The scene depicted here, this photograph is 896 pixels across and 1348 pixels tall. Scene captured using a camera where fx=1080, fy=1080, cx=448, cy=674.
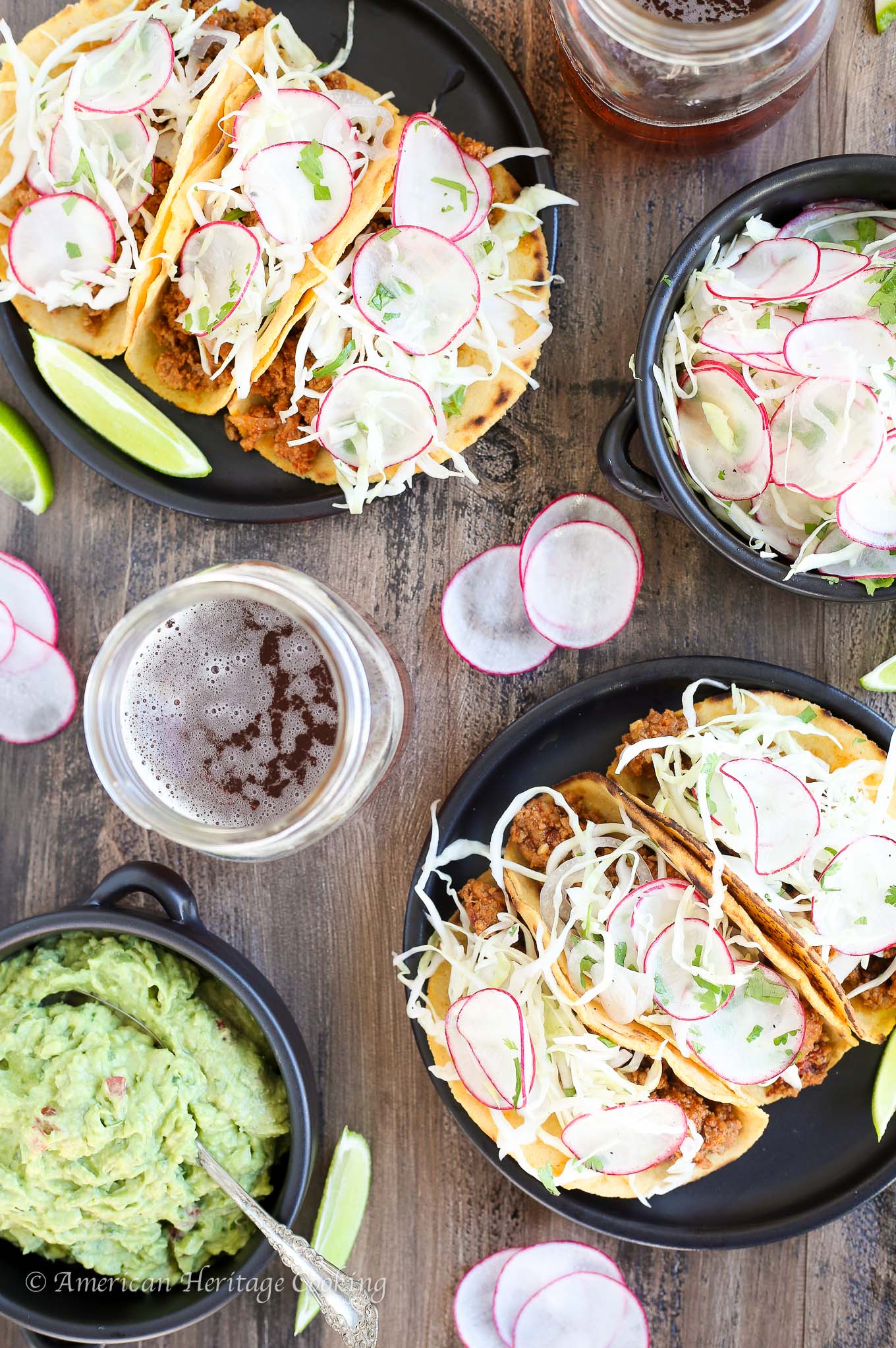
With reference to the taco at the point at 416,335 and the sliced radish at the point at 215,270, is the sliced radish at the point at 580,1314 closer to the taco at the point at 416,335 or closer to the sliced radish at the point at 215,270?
the taco at the point at 416,335

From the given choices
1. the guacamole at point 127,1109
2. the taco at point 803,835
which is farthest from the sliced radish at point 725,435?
the guacamole at point 127,1109

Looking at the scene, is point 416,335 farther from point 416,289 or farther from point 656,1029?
point 656,1029

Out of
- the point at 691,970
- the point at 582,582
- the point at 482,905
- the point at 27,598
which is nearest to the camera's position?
the point at 691,970

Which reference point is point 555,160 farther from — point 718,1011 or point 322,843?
point 718,1011

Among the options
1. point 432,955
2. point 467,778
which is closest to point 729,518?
point 467,778

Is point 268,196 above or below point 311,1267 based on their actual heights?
above

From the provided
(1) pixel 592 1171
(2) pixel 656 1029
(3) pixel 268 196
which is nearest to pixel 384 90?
(3) pixel 268 196

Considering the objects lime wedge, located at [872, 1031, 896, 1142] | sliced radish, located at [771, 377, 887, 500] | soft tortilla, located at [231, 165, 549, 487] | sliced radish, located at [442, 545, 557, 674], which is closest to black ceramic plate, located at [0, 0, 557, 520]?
soft tortilla, located at [231, 165, 549, 487]
